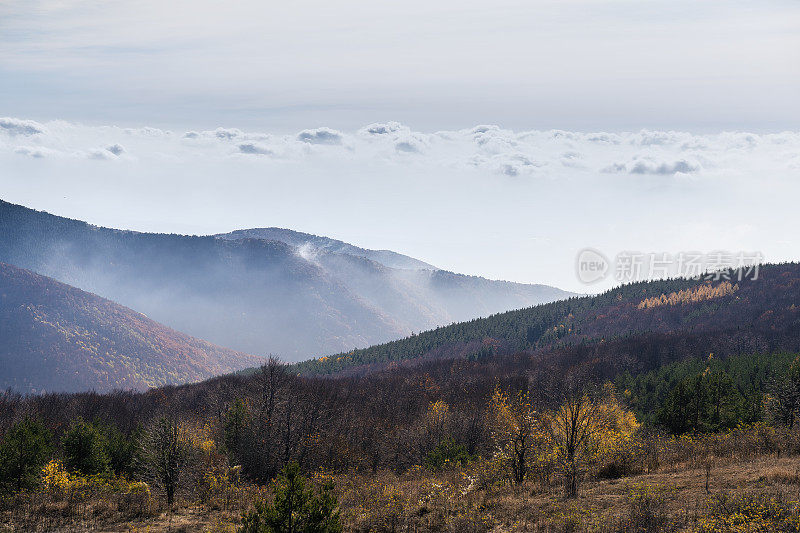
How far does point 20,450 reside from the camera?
4172 centimetres

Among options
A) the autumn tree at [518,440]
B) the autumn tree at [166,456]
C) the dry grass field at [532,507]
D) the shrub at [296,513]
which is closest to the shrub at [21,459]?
the autumn tree at [166,456]

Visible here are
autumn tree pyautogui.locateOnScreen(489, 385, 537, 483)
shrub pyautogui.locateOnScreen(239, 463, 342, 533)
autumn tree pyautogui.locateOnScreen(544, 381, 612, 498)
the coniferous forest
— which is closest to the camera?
shrub pyautogui.locateOnScreen(239, 463, 342, 533)

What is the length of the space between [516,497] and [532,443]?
842 centimetres

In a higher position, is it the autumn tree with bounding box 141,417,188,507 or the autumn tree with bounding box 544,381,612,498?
the autumn tree with bounding box 544,381,612,498

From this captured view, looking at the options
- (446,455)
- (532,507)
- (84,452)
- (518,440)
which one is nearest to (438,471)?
(446,455)

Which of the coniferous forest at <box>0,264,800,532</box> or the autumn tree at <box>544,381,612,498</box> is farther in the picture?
the autumn tree at <box>544,381,612,498</box>

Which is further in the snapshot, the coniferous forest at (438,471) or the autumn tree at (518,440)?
the autumn tree at (518,440)

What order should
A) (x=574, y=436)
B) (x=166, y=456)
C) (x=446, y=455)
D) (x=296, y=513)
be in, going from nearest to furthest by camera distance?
1. (x=296, y=513)
2. (x=574, y=436)
3. (x=166, y=456)
4. (x=446, y=455)

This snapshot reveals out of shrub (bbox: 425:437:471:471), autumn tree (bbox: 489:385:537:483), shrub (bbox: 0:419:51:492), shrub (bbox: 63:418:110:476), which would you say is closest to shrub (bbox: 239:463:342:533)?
autumn tree (bbox: 489:385:537:483)

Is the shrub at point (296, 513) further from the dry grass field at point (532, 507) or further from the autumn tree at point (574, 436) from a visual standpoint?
the autumn tree at point (574, 436)

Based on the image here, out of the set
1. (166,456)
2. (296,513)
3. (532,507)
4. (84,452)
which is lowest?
(84,452)

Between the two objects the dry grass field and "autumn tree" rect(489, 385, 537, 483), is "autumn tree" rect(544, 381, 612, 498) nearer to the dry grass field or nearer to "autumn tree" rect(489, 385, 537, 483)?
the dry grass field

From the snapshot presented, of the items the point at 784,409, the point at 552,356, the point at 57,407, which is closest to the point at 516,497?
the point at 784,409

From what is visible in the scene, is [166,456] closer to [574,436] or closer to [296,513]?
[296,513]
